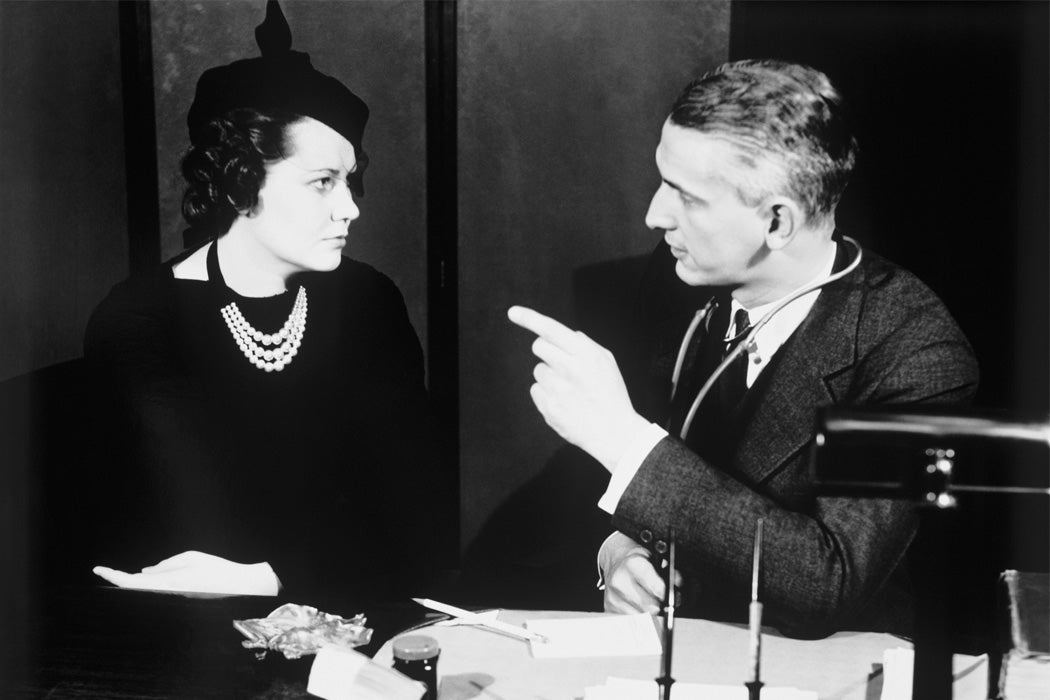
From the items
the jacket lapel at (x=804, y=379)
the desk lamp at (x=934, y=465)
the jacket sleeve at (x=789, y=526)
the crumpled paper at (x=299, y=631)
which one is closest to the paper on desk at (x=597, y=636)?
the jacket sleeve at (x=789, y=526)

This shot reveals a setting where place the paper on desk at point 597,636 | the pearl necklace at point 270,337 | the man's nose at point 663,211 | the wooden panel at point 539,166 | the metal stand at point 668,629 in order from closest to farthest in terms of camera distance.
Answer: the metal stand at point 668,629
the paper on desk at point 597,636
the man's nose at point 663,211
the pearl necklace at point 270,337
the wooden panel at point 539,166

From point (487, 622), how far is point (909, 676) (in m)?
0.59

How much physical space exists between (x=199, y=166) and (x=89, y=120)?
444mm

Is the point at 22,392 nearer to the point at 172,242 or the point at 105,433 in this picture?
the point at 105,433

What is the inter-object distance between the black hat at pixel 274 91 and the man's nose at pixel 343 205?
140 millimetres

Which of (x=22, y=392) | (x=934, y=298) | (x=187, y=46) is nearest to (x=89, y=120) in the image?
(x=187, y=46)

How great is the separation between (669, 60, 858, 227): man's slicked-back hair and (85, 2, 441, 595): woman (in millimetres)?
855

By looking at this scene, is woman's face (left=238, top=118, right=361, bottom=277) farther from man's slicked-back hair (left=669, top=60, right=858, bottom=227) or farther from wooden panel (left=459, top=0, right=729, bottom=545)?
wooden panel (left=459, top=0, right=729, bottom=545)

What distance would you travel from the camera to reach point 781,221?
70.6 inches

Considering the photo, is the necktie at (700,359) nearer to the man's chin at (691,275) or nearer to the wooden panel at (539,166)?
the man's chin at (691,275)

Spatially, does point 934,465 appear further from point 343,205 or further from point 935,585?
point 343,205

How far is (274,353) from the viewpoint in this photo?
7.02 feet

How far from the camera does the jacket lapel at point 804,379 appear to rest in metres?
1.73

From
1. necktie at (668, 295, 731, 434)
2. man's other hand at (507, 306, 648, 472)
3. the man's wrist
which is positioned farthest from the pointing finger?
necktie at (668, 295, 731, 434)
